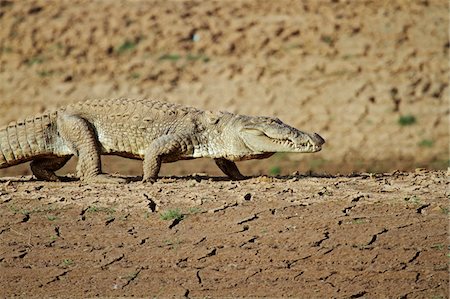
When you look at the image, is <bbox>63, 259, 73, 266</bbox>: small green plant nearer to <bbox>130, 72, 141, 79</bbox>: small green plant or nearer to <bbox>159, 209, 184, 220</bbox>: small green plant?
<bbox>159, 209, 184, 220</bbox>: small green plant

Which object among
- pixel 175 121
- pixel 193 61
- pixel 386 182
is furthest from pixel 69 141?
pixel 193 61

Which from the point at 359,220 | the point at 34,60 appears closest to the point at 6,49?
the point at 34,60

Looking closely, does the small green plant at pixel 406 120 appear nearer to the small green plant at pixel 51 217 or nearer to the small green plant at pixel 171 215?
the small green plant at pixel 171 215

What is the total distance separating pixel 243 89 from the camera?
19.6 metres

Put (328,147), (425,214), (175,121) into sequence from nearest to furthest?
1. (425,214)
2. (175,121)
3. (328,147)

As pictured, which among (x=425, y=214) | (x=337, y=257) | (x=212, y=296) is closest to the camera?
(x=212, y=296)

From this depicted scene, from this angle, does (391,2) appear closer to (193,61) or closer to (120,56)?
(193,61)

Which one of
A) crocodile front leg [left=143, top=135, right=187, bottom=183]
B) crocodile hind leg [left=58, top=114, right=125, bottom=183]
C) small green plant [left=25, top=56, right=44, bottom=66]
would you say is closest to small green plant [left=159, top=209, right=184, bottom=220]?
crocodile front leg [left=143, top=135, right=187, bottom=183]

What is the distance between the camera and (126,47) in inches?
826

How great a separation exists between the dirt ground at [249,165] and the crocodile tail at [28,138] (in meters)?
0.44

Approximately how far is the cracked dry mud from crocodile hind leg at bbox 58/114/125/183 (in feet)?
2.23

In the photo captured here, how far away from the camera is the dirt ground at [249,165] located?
7.29 meters

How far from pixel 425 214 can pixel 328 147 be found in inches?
388

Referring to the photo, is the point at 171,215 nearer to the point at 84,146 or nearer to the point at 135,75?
the point at 84,146
